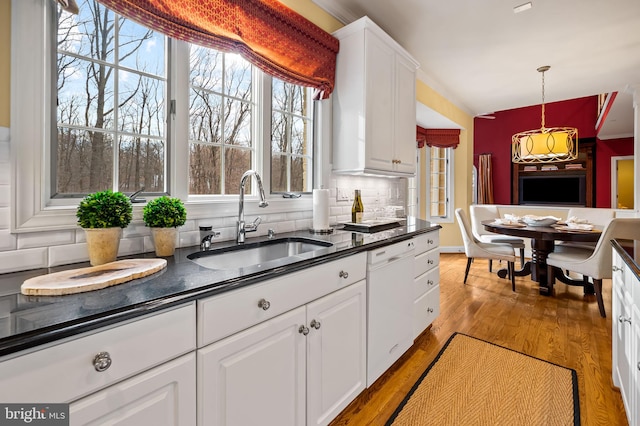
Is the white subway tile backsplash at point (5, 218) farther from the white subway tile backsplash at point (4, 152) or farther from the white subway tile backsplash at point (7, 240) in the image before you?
the white subway tile backsplash at point (4, 152)

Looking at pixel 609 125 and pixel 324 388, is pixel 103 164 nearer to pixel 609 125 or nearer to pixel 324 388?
pixel 324 388

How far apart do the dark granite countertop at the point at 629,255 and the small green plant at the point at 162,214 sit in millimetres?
1814

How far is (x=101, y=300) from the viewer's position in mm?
805

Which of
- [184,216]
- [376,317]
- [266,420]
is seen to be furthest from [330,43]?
[266,420]

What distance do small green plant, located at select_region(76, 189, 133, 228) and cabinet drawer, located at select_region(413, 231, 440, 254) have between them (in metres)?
1.78

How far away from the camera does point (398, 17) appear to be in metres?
2.79

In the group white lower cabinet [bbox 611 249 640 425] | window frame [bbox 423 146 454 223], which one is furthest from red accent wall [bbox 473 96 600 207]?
white lower cabinet [bbox 611 249 640 425]

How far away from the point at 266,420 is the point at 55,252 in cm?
→ 101

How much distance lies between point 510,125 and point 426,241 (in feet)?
19.8

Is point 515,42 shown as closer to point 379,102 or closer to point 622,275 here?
point 379,102

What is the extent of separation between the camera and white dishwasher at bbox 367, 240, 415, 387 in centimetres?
177

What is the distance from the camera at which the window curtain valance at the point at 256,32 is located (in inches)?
55.0

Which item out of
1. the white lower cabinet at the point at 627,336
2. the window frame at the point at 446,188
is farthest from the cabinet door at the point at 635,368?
the window frame at the point at 446,188

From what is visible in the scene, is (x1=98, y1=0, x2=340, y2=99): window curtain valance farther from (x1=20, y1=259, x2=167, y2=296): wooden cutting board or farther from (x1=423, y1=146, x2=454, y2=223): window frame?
(x1=423, y1=146, x2=454, y2=223): window frame
